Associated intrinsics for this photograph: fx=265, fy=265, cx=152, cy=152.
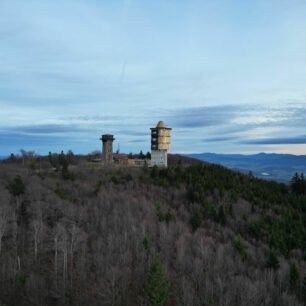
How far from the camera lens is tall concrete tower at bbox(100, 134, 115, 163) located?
71.9m

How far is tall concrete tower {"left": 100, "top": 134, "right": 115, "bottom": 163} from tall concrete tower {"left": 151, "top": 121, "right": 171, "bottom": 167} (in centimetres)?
1148

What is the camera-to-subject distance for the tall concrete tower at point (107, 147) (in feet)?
236

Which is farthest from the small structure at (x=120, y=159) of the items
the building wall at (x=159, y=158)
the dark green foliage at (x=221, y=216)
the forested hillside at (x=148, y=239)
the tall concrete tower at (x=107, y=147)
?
the dark green foliage at (x=221, y=216)

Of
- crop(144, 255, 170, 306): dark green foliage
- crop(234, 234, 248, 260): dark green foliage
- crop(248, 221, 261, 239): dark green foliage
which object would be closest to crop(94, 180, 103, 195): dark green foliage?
crop(144, 255, 170, 306): dark green foliage

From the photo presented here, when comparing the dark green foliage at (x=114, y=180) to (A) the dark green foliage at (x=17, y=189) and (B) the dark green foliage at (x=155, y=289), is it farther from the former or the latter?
(B) the dark green foliage at (x=155, y=289)

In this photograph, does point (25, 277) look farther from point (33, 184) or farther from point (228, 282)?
point (228, 282)

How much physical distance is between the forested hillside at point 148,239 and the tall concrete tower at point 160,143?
18.9 feet

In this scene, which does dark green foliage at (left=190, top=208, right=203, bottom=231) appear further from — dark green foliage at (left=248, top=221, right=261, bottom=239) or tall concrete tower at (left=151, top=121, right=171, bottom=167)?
tall concrete tower at (left=151, top=121, right=171, bottom=167)

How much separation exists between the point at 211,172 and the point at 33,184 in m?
43.1

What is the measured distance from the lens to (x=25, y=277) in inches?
1379

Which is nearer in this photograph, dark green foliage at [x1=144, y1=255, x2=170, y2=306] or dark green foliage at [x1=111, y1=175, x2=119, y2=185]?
dark green foliage at [x1=144, y1=255, x2=170, y2=306]

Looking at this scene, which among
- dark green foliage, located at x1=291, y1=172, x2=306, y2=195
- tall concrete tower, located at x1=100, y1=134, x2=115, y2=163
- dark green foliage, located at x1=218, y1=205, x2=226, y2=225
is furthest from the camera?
tall concrete tower, located at x1=100, y1=134, x2=115, y2=163

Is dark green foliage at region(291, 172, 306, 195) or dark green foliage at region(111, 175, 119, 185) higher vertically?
dark green foliage at region(111, 175, 119, 185)

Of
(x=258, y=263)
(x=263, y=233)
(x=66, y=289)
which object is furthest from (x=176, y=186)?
(x=66, y=289)
